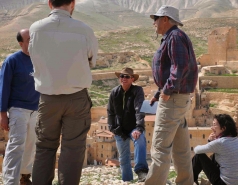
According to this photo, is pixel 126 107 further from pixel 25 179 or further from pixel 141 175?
pixel 25 179

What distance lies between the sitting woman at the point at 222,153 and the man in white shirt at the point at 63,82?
6.59ft

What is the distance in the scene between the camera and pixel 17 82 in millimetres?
5488

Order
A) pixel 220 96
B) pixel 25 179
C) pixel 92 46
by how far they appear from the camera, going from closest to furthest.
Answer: pixel 92 46, pixel 25 179, pixel 220 96

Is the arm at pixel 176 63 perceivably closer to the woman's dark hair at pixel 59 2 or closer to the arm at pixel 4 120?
the woman's dark hair at pixel 59 2

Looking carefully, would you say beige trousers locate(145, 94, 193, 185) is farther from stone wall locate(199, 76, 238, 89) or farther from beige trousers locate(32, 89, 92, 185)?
stone wall locate(199, 76, 238, 89)

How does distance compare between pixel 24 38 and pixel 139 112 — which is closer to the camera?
pixel 24 38

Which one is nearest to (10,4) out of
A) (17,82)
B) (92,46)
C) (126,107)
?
(126,107)

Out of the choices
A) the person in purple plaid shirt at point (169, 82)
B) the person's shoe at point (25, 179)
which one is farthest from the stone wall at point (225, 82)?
the person's shoe at point (25, 179)

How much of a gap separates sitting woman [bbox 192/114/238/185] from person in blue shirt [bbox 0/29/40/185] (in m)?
2.52

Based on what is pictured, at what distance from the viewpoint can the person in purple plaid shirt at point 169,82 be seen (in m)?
4.91

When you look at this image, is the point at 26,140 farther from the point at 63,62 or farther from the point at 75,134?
the point at 63,62

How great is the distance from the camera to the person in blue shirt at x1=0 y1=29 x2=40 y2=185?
211 inches

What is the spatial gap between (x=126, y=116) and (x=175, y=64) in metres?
2.48

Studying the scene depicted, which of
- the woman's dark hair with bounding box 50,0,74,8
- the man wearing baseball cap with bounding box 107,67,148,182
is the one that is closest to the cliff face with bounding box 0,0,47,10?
the man wearing baseball cap with bounding box 107,67,148,182
